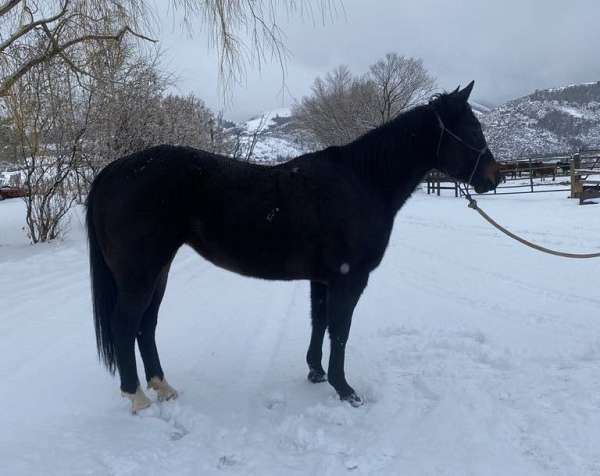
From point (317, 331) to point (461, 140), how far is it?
1785 mm

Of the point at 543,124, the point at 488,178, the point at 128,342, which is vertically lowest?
the point at 128,342

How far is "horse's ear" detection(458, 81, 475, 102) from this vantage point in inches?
126

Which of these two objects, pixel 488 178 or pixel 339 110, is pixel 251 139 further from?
pixel 339 110

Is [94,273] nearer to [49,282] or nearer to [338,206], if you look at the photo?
[338,206]

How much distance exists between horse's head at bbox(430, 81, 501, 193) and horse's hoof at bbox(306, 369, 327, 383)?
1830 millimetres

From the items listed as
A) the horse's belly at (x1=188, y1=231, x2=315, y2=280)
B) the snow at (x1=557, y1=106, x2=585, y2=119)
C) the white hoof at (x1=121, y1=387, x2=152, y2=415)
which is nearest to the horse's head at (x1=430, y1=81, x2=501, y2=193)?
the horse's belly at (x1=188, y1=231, x2=315, y2=280)

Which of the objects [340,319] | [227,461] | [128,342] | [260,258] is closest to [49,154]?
[128,342]

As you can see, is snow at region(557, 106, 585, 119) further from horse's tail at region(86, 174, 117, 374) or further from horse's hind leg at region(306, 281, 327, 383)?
horse's tail at region(86, 174, 117, 374)

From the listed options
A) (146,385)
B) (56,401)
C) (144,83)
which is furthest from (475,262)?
(144,83)

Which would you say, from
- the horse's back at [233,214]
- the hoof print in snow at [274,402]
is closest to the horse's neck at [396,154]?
the horse's back at [233,214]

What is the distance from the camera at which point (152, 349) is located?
3135 mm

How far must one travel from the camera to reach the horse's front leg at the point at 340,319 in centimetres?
300

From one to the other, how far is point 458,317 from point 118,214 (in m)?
3.51

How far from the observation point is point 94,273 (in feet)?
9.80
